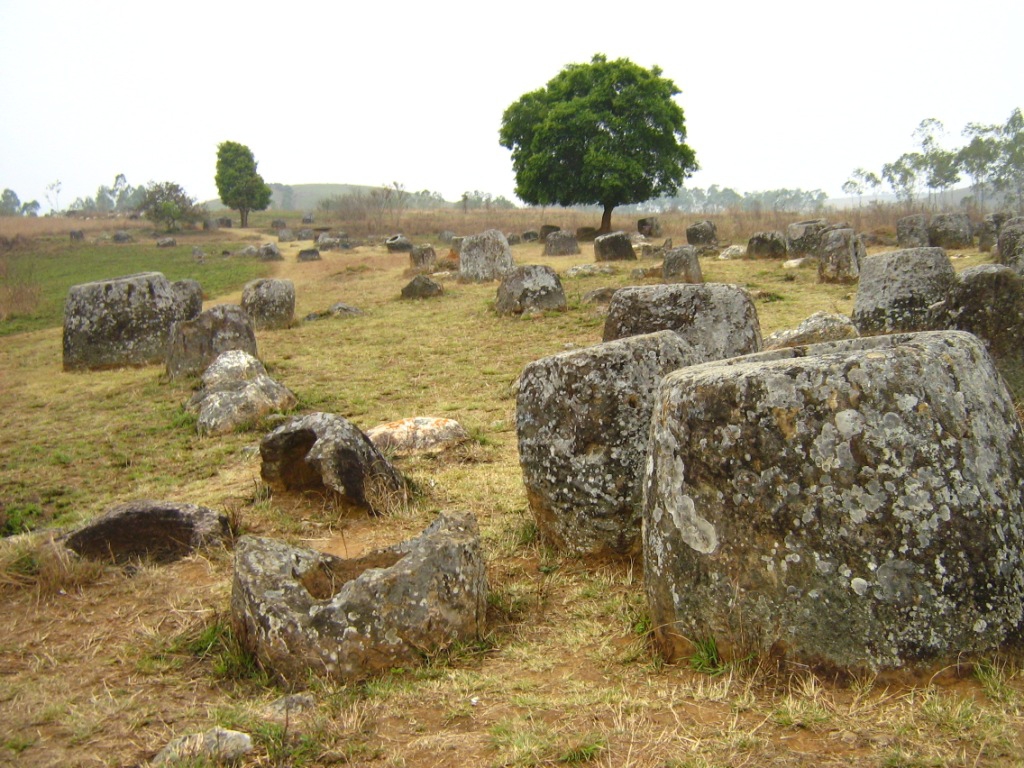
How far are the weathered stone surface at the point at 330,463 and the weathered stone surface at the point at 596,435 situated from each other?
1551 millimetres

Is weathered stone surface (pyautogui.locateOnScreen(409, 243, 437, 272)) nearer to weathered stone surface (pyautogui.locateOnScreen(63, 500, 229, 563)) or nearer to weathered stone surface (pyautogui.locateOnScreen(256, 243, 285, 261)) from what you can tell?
weathered stone surface (pyautogui.locateOnScreen(256, 243, 285, 261))

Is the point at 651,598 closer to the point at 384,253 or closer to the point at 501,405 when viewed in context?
the point at 501,405

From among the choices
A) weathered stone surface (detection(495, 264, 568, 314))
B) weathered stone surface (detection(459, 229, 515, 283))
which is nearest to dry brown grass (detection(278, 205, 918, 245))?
weathered stone surface (detection(459, 229, 515, 283))

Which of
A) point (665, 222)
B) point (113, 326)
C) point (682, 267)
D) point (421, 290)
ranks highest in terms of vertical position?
point (665, 222)

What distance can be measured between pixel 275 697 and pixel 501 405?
6.30m

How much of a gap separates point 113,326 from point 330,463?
31.7 feet

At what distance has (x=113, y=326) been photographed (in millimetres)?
13922

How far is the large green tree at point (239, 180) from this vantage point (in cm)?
5841

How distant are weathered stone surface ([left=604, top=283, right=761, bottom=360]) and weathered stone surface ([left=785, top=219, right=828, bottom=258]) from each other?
15.6 m

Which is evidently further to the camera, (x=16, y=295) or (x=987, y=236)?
(x=16, y=295)

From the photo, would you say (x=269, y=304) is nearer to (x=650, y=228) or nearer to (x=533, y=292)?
(x=533, y=292)

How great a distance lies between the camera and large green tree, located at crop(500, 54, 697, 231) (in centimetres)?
3359

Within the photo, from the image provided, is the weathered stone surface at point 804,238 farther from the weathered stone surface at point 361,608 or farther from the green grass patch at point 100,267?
the weathered stone surface at point 361,608

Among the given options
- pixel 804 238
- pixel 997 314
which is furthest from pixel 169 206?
pixel 997 314
